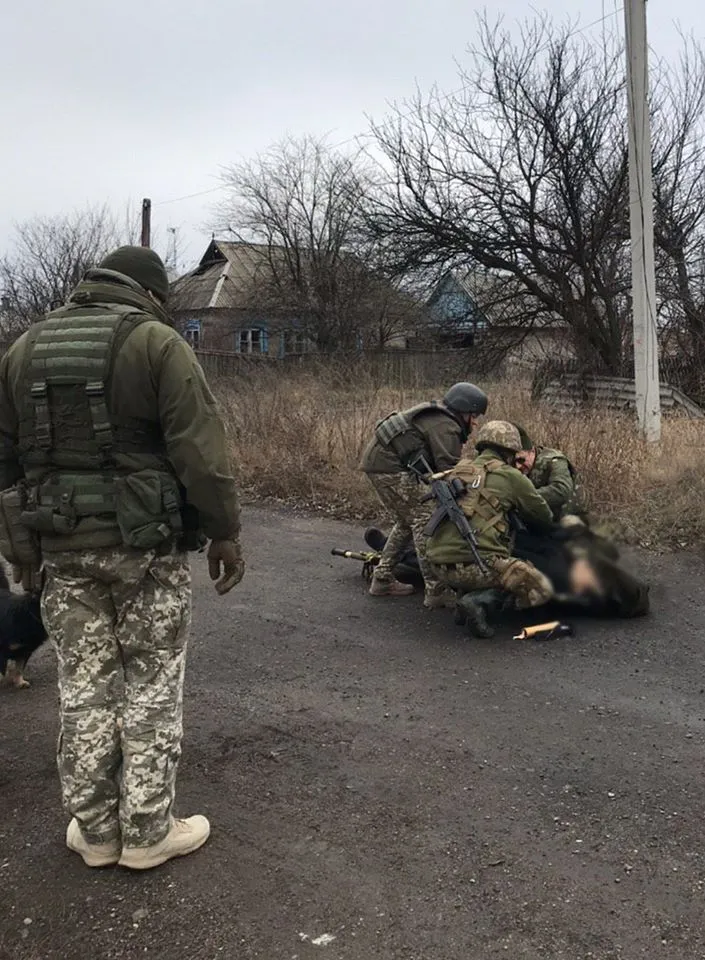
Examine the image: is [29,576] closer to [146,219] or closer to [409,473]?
[409,473]

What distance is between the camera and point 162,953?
7.56 ft

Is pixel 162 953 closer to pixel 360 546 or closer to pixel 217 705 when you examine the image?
pixel 217 705

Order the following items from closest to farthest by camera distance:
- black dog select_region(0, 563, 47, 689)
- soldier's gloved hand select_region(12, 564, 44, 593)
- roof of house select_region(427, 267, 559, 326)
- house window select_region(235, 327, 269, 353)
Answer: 1. soldier's gloved hand select_region(12, 564, 44, 593)
2. black dog select_region(0, 563, 47, 689)
3. roof of house select_region(427, 267, 559, 326)
4. house window select_region(235, 327, 269, 353)

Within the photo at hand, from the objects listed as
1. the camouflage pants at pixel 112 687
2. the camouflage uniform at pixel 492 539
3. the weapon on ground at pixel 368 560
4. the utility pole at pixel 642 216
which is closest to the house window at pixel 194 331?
the utility pole at pixel 642 216

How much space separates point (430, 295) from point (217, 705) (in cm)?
1499

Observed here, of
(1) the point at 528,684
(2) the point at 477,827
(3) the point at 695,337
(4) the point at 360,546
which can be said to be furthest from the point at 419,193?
(2) the point at 477,827

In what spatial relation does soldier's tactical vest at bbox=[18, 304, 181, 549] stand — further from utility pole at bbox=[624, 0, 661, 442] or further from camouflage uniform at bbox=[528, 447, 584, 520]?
utility pole at bbox=[624, 0, 661, 442]

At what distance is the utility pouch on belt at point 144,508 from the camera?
2.54 metres

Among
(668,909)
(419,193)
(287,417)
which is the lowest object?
(668,909)

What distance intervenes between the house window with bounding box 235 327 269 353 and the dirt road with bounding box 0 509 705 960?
30.7 meters

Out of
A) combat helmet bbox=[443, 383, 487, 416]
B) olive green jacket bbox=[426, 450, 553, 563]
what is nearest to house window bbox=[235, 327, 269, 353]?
combat helmet bbox=[443, 383, 487, 416]

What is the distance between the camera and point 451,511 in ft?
17.1

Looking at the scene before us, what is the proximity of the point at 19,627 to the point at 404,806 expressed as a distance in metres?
2.10

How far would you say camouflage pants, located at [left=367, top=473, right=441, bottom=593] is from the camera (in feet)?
18.5
